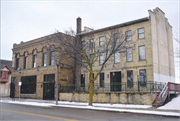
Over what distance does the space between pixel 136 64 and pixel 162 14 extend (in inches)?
402

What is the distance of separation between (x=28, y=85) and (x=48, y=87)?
628 cm

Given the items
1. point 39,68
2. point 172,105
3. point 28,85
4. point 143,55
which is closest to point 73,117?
point 172,105

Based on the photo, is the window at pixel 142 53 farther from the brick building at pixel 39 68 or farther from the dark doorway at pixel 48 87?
the dark doorway at pixel 48 87

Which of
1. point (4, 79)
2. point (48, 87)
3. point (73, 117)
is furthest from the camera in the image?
point (4, 79)

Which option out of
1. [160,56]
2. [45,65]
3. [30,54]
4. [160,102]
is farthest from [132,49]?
[30,54]

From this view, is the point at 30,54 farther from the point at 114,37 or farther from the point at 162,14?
the point at 162,14

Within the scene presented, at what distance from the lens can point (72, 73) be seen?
110 feet

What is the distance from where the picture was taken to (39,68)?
34094mm

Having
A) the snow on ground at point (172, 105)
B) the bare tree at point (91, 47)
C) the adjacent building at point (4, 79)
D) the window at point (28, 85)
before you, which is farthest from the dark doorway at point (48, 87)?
the adjacent building at point (4, 79)

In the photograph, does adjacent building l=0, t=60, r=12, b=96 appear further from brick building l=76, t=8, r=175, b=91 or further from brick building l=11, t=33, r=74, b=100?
brick building l=76, t=8, r=175, b=91

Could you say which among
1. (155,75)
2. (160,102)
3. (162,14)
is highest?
(162,14)

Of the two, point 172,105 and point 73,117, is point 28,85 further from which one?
point 172,105

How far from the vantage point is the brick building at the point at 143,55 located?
25703 mm

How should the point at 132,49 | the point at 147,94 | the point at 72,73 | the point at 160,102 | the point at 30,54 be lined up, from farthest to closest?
the point at 30,54 < the point at 72,73 < the point at 132,49 < the point at 147,94 < the point at 160,102
